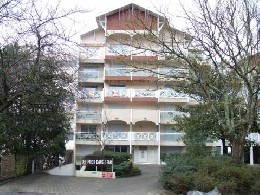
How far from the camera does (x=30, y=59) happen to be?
51.9 ft

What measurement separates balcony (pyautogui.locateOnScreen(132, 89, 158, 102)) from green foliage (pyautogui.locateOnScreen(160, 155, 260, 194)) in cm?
2663

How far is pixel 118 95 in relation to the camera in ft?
144

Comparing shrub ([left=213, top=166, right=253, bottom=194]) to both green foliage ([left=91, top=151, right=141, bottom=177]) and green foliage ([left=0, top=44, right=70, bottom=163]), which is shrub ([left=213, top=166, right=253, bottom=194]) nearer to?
green foliage ([left=0, top=44, right=70, bottom=163])

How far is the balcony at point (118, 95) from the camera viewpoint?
1729 inches

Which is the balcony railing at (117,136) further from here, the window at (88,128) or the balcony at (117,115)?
the window at (88,128)

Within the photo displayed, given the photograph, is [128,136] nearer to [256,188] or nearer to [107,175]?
[107,175]

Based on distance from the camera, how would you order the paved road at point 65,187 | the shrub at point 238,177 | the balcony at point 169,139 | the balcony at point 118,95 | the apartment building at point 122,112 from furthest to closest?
the balcony at point 118,95 < the balcony at point 169,139 < the apartment building at point 122,112 < the paved road at point 65,187 < the shrub at point 238,177

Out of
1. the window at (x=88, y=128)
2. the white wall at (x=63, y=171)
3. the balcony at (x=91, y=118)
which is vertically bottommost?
the white wall at (x=63, y=171)

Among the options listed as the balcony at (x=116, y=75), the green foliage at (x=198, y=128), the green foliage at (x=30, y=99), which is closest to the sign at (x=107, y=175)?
the green foliage at (x=30, y=99)

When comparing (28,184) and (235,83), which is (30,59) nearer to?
(28,184)

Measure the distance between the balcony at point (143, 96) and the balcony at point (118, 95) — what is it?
2.08 ft

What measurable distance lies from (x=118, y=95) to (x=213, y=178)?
29.1 meters

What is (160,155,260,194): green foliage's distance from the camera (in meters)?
14.8

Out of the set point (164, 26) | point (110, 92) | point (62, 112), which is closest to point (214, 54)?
point (164, 26)
